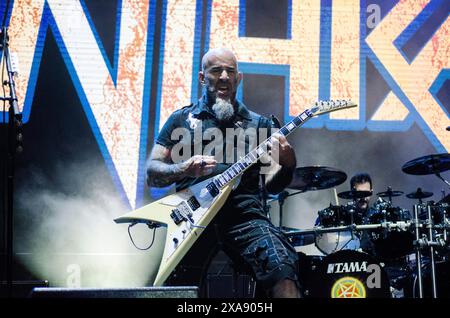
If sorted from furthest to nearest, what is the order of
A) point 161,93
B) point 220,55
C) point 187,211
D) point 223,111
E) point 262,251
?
point 161,93, point 220,55, point 223,111, point 187,211, point 262,251

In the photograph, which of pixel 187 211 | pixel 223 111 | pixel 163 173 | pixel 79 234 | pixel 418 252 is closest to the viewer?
pixel 187 211

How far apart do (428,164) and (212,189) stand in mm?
2732

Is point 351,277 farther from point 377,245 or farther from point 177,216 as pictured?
point 177,216

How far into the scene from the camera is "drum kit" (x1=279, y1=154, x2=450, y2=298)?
5066mm

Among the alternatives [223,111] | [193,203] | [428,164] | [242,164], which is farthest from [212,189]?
[428,164]

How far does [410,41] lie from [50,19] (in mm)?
4261

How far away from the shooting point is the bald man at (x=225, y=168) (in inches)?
138

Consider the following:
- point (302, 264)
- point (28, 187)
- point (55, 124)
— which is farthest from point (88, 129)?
point (302, 264)

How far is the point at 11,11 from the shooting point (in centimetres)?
641

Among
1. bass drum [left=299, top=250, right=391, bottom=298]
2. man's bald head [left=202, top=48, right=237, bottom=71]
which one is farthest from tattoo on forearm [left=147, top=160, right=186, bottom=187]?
bass drum [left=299, top=250, right=391, bottom=298]

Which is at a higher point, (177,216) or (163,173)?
(163,173)

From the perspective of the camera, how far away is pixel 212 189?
3963mm

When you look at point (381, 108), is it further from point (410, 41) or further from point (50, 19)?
point (50, 19)

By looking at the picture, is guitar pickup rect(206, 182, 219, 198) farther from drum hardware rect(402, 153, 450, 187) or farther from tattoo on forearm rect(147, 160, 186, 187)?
drum hardware rect(402, 153, 450, 187)
